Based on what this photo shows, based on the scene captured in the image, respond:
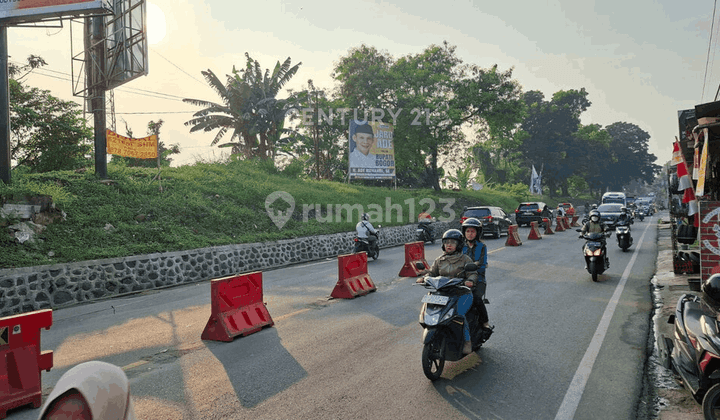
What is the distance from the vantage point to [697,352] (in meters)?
4.15

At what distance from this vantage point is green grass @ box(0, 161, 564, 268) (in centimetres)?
1210

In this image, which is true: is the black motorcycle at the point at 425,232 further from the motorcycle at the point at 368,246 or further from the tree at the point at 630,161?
the tree at the point at 630,161

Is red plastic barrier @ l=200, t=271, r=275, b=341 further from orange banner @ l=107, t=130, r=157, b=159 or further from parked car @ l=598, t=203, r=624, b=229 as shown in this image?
parked car @ l=598, t=203, r=624, b=229

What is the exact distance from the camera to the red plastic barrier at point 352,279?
1009 centimetres

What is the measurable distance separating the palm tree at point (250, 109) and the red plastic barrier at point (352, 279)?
22366 millimetres

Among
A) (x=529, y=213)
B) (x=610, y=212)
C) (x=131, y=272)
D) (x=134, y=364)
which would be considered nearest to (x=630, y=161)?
(x=529, y=213)

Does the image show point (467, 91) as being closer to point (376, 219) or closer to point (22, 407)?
point (376, 219)

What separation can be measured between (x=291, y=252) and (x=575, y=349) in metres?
13.3

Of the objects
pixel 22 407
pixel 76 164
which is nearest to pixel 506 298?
pixel 22 407

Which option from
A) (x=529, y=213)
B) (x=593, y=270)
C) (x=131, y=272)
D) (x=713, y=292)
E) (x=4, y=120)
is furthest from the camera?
(x=529, y=213)

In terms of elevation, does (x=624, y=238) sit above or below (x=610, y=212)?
below

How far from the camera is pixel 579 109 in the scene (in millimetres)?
77875

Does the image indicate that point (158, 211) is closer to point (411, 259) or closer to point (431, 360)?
point (411, 259)

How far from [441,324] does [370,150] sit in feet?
94.7
